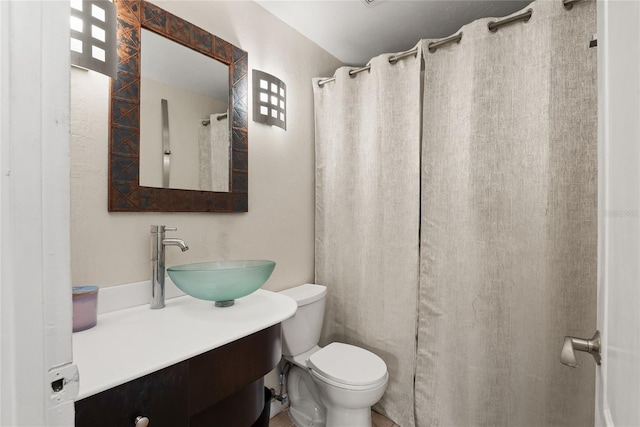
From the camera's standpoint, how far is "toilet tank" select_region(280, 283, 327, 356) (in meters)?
1.68

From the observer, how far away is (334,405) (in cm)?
151

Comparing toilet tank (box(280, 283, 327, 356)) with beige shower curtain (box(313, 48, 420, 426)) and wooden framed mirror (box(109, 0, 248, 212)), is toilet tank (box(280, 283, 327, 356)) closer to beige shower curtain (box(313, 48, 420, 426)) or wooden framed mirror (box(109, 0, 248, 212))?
beige shower curtain (box(313, 48, 420, 426))

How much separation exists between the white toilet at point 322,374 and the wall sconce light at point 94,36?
1353 millimetres

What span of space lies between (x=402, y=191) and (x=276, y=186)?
2.45ft

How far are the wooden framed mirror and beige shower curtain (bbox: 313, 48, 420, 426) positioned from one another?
72cm

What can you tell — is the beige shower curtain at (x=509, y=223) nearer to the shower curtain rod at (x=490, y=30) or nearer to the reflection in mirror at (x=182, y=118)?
the shower curtain rod at (x=490, y=30)

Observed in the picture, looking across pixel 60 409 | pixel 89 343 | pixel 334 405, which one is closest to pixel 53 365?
pixel 60 409

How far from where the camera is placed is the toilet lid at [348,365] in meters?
1.44

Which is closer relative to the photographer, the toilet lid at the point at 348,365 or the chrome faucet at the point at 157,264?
the chrome faucet at the point at 157,264

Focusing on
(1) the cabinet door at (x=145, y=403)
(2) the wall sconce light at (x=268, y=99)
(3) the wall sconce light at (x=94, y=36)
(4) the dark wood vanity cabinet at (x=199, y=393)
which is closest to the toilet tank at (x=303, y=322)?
(4) the dark wood vanity cabinet at (x=199, y=393)

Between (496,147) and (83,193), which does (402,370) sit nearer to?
(496,147)

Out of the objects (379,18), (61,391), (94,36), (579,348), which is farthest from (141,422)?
(379,18)

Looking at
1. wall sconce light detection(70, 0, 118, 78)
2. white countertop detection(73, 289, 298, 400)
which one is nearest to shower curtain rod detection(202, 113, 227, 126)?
wall sconce light detection(70, 0, 118, 78)

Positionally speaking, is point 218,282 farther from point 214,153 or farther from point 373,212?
point 373,212
